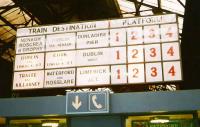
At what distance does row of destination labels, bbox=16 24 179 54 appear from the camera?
8.56m

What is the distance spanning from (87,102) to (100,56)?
4.34 ft

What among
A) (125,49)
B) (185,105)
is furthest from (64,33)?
(185,105)

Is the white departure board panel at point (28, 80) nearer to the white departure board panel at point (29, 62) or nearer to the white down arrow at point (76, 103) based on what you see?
the white departure board panel at point (29, 62)

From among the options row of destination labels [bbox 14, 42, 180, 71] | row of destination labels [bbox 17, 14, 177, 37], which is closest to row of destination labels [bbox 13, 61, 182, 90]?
row of destination labels [bbox 14, 42, 180, 71]

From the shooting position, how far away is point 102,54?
8672 millimetres

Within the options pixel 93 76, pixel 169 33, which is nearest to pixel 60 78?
pixel 93 76

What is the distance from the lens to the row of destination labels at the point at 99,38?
337 inches

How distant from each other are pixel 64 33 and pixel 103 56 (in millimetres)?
1272

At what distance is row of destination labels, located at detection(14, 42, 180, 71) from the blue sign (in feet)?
3.19

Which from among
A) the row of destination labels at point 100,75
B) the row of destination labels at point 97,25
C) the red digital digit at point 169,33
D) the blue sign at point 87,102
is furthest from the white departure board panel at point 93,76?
the red digital digit at point 169,33

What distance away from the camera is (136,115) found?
797 cm

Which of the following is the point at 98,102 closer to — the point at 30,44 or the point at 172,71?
the point at 172,71

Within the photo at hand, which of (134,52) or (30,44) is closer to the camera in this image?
(134,52)

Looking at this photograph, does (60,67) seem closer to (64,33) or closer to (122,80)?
(64,33)
